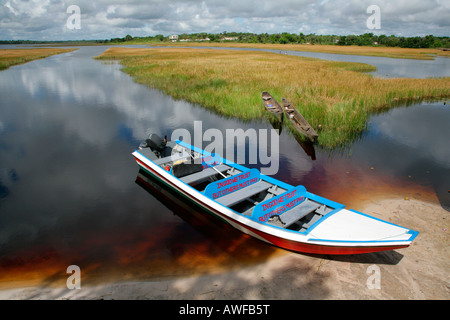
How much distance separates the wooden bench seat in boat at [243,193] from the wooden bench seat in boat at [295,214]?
4.01 feet

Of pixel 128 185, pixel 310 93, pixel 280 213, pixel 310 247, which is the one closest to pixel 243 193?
pixel 280 213

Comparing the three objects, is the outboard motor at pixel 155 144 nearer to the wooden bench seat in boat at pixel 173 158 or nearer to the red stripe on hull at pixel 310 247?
the wooden bench seat in boat at pixel 173 158

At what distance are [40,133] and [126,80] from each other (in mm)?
19786

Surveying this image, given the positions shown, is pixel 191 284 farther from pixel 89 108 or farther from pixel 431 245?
pixel 89 108

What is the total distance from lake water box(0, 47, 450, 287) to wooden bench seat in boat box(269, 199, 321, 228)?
839 mm

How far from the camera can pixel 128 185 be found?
11.3 meters

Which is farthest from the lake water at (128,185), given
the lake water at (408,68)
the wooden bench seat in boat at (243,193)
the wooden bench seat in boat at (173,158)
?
the lake water at (408,68)

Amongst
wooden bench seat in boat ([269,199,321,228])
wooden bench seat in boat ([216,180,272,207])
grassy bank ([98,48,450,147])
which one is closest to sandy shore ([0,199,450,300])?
wooden bench seat in boat ([269,199,321,228])

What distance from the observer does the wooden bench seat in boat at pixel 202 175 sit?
9.49 meters

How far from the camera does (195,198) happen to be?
859cm

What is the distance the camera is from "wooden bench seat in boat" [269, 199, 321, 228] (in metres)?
7.18
